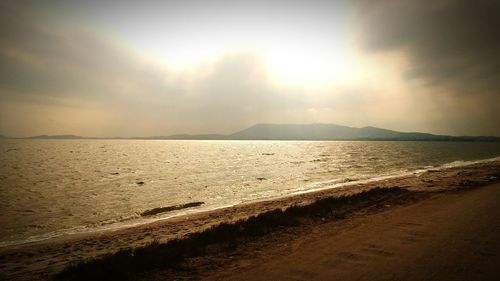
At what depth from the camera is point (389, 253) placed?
8.72 metres

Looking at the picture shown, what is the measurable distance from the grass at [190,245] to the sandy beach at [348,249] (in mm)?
477

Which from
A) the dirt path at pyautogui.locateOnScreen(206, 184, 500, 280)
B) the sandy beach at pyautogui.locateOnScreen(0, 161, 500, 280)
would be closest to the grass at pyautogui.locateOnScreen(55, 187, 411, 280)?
the sandy beach at pyautogui.locateOnScreen(0, 161, 500, 280)

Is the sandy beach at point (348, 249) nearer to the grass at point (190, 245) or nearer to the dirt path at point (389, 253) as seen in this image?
the dirt path at point (389, 253)

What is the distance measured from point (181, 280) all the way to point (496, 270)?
29.3ft

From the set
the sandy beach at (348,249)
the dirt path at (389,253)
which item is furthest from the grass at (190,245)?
the dirt path at (389,253)

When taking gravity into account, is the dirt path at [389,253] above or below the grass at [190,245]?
above

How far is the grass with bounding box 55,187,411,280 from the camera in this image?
8.62 metres

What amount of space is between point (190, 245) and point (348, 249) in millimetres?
6208

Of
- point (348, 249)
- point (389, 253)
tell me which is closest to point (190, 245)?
point (348, 249)

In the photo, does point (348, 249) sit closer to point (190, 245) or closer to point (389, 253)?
point (389, 253)

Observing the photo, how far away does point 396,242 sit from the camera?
385 inches

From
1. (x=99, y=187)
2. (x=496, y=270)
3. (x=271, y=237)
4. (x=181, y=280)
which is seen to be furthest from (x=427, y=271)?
(x=99, y=187)

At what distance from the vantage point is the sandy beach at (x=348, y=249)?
301 inches

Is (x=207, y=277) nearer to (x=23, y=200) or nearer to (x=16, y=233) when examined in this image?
(x=16, y=233)
